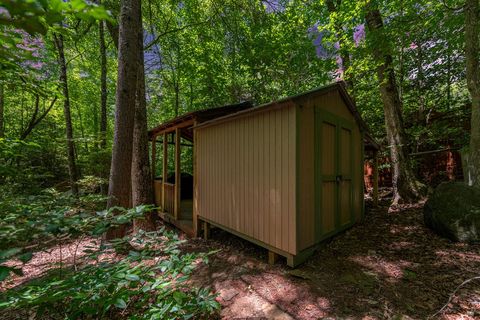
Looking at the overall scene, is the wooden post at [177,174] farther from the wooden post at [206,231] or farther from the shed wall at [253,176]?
the wooden post at [206,231]

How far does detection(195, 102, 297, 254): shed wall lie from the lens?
11.0 feet

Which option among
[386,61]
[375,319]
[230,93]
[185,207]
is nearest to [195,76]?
[230,93]

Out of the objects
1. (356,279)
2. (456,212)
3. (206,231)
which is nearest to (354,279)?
(356,279)

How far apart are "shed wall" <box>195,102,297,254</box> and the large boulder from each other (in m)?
2.98

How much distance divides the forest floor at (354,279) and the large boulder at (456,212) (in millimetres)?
176

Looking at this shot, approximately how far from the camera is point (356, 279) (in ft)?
10.2

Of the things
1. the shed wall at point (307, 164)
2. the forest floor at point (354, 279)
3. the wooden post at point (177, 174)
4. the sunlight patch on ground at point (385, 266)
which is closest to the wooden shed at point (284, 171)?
the shed wall at point (307, 164)

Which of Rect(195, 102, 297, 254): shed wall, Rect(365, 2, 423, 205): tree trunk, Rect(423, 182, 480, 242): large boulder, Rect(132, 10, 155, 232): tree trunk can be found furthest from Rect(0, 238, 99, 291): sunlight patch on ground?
Rect(365, 2, 423, 205): tree trunk

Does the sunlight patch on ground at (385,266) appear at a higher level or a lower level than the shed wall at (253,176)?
lower

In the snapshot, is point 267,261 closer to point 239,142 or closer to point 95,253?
point 239,142

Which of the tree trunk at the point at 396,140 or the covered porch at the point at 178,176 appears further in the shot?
the tree trunk at the point at 396,140

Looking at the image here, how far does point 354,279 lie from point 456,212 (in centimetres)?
246

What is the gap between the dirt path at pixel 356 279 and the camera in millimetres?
2531

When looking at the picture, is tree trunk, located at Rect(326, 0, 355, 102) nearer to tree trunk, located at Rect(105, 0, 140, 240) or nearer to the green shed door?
the green shed door
